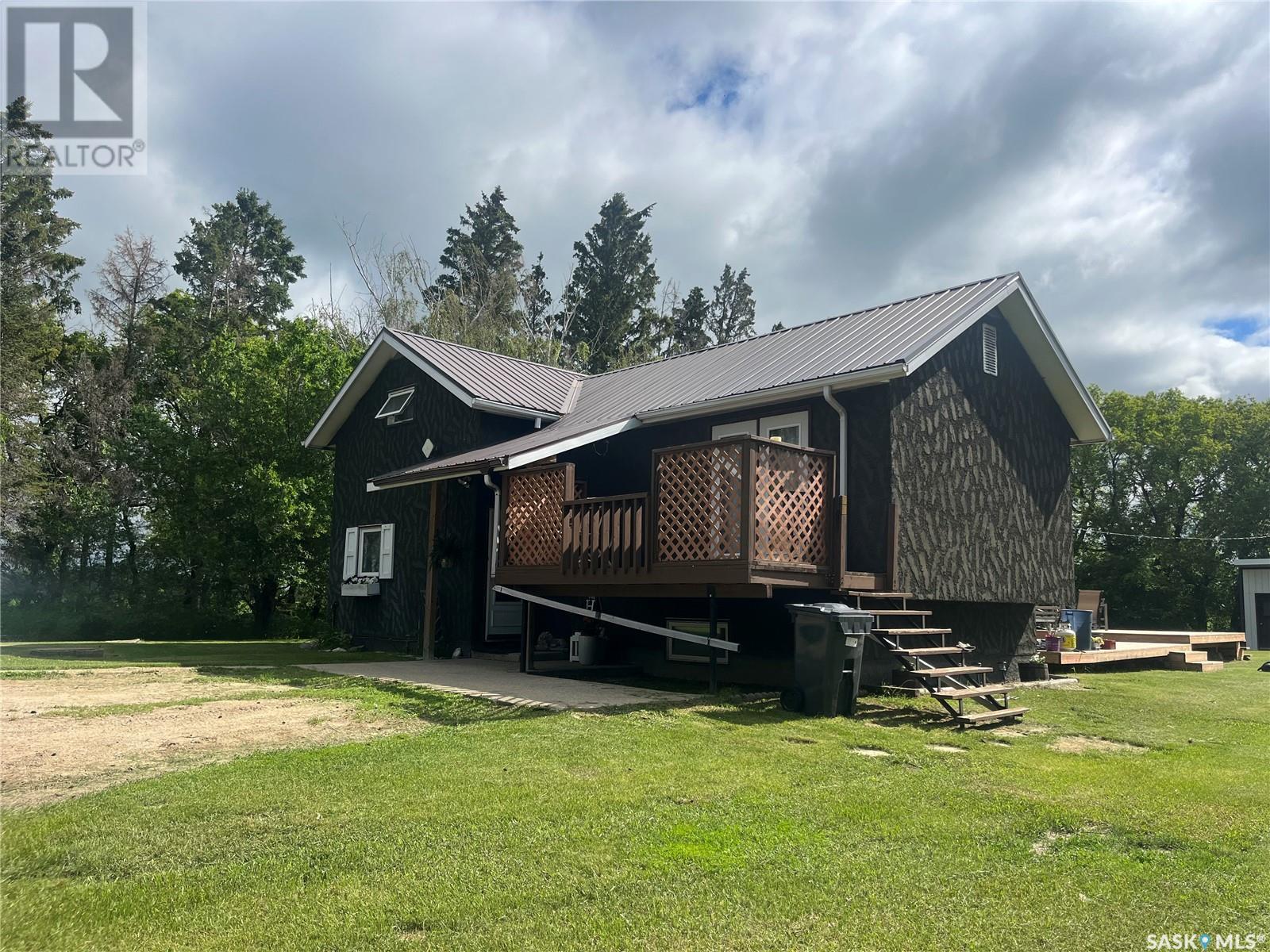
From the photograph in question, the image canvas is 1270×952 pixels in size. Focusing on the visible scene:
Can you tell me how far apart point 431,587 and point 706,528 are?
6804mm

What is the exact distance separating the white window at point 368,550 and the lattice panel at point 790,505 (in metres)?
9.53

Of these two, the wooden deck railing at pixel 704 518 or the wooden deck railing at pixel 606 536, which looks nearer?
the wooden deck railing at pixel 704 518

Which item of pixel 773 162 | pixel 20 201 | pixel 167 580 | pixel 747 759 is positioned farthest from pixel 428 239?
pixel 747 759

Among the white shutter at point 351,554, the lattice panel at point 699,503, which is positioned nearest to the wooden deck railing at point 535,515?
the lattice panel at point 699,503

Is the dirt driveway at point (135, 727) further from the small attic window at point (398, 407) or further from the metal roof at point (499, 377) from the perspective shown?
the small attic window at point (398, 407)

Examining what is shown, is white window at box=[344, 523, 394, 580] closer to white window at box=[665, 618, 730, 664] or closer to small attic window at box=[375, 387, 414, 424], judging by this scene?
small attic window at box=[375, 387, 414, 424]

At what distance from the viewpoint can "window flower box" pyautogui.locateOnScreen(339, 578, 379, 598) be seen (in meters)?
17.4

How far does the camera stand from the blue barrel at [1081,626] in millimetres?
15016

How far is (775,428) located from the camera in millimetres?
11906

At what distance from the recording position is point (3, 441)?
23797 mm

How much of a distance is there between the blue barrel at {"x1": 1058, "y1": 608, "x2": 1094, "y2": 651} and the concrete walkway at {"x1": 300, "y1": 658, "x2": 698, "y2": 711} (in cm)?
802

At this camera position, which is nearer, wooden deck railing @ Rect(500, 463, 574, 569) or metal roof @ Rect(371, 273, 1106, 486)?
metal roof @ Rect(371, 273, 1106, 486)

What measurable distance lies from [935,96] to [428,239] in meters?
26.2

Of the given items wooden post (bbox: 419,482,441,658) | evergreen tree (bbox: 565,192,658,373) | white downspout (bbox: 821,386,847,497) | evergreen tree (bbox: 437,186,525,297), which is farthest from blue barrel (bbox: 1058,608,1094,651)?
evergreen tree (bbox: 437,186,525,297)
